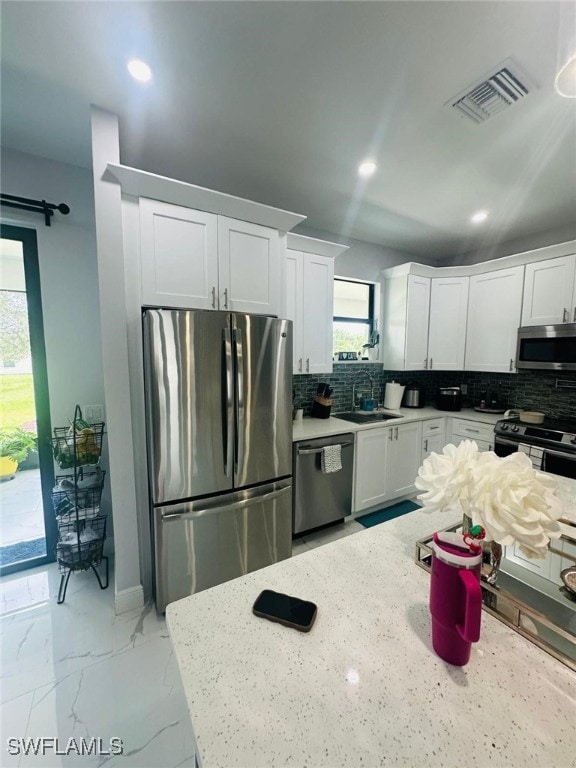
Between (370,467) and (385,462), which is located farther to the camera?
(385,462)

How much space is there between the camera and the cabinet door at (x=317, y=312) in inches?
109

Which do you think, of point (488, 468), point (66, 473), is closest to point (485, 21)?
point (488, 468)

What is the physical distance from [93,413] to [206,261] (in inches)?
56.1

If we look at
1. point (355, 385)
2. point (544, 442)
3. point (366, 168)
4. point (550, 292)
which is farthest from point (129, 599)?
point (550, 292)

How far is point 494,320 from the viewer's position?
333cm

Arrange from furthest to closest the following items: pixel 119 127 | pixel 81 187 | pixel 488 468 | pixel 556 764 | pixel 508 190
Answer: pixel 508 190, pixel 81 187, pixel 119 127, pixel 488 468, pixel 556 764

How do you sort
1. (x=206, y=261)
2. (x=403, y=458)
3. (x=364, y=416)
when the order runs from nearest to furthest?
(x=206, y=261)
(x=403, y=458)
(x=364, y=416)

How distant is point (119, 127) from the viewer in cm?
179

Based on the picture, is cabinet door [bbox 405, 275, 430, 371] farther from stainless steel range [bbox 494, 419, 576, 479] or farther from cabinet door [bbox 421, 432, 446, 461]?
stainless steel range [bbox 494, 419, 576, 479]

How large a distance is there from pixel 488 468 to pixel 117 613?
221 cm

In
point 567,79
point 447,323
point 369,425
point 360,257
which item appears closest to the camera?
point 567,79

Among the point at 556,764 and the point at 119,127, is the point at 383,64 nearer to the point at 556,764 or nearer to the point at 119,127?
the point at 119,127

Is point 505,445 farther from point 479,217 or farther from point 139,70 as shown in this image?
point 139,70

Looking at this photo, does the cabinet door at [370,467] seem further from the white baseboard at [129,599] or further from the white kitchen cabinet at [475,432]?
the white baseboard at [129,599]
